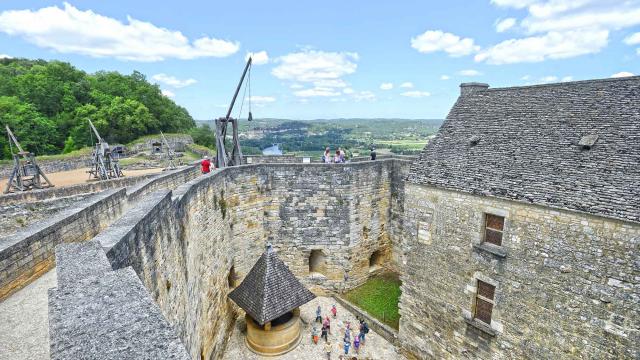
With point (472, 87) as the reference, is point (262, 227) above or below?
below

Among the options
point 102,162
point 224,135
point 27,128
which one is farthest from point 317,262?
point 27,128

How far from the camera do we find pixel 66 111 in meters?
36.3

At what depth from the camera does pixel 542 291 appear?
347 inches

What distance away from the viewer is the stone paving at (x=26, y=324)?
402 centimetres

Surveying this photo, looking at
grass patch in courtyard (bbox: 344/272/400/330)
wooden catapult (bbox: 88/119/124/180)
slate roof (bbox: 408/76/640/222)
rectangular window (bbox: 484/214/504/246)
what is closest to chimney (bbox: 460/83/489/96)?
slate roof (bbox: 408/76/640/222)

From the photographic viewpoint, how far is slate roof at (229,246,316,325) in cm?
1198

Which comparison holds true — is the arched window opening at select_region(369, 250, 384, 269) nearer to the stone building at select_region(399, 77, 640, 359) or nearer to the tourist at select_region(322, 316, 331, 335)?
the tourist at select_region(322, 316, 331, 335)

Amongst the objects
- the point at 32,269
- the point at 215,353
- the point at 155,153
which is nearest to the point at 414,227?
the point at 215,353

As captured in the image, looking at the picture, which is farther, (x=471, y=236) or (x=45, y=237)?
(x=471, y=236)

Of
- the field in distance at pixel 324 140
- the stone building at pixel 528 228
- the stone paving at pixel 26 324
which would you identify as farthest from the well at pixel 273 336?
the field in distance at pixel 324 140

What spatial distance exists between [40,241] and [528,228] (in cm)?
1041

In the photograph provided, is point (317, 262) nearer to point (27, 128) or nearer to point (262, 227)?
A: point (262, 227)

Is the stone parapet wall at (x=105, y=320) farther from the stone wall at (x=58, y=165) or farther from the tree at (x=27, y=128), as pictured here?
the tree at (x=27, y=128)

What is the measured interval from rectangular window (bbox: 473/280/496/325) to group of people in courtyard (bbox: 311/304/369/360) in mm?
4518
